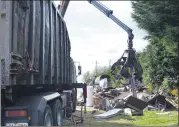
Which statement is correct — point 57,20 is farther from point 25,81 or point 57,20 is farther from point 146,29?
point 146,29

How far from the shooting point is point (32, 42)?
7016 millimetres

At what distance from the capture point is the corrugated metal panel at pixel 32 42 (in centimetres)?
623

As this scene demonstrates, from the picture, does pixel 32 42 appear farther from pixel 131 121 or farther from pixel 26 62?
pixel 131 121

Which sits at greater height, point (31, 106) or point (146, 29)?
point (146, 29)

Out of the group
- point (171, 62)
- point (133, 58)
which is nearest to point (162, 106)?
point (171, 62)

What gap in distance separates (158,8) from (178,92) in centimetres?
589

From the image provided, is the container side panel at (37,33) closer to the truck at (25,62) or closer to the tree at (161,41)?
the truck at (25,62)

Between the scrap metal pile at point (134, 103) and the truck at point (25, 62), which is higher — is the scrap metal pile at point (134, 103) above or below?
below

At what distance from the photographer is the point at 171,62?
73.9ft

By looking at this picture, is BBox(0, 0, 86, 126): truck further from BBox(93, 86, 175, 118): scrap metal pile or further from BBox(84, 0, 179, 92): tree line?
BBox(84, 0, 179, 92): tree line

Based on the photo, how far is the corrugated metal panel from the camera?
20.4 ft

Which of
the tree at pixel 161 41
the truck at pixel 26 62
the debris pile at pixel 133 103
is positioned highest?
the tree at pixel 161 41

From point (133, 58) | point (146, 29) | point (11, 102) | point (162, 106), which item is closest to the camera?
point (11, 102)

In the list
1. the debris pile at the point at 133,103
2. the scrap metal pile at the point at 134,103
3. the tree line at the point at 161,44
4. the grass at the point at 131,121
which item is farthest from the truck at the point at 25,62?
the tree line at the point at 161,44
